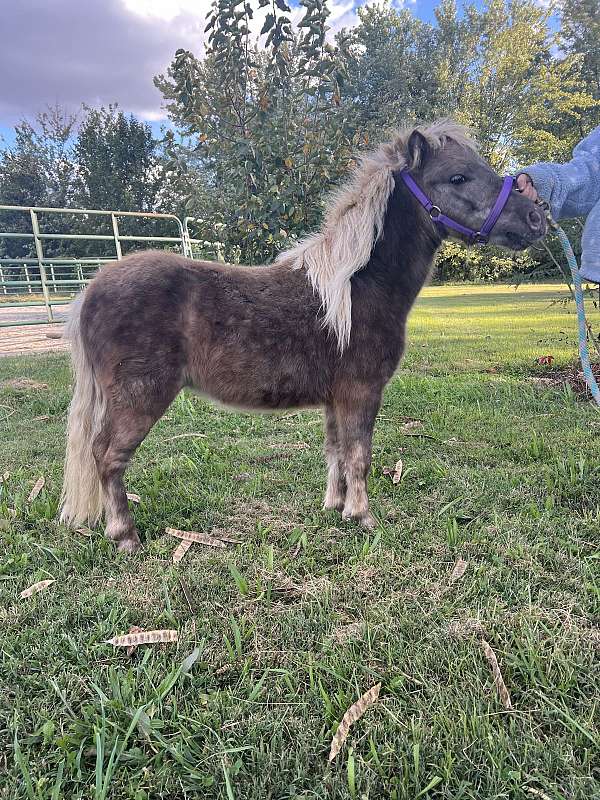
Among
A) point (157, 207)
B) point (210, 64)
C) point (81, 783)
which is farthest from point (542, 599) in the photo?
point (157, 207)

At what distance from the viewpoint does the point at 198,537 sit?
7.98ft

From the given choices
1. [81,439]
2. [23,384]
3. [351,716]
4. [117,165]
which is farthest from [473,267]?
[351,716]

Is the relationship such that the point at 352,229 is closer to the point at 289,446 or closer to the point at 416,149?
the point at 416,149

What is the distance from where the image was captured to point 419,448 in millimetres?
3584

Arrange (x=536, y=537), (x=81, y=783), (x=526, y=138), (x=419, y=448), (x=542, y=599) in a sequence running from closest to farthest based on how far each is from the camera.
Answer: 1. (x=81, y=783)
2. (x=542, y=599)
3. (x=536, y=537)
4. (x=419, y=448)
5. (x=526, y=138)

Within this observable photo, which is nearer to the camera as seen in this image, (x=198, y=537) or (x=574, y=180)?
(x=574, y=180)

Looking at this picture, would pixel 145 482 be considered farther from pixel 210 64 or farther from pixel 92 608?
pixel 210 64

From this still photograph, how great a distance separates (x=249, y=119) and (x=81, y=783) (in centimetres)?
413

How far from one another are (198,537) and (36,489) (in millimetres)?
1241

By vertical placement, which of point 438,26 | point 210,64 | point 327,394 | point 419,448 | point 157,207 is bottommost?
point 419,448

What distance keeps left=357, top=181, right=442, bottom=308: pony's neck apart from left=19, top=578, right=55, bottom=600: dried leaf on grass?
6.93 feet

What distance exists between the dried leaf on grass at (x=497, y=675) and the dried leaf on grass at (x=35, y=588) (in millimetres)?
1783

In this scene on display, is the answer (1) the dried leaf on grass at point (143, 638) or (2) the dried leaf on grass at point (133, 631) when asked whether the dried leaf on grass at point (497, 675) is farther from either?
(2) the dried leaf on grass at point (133, 631)

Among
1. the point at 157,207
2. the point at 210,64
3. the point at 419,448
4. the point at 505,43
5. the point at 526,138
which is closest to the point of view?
the point at 419,448
